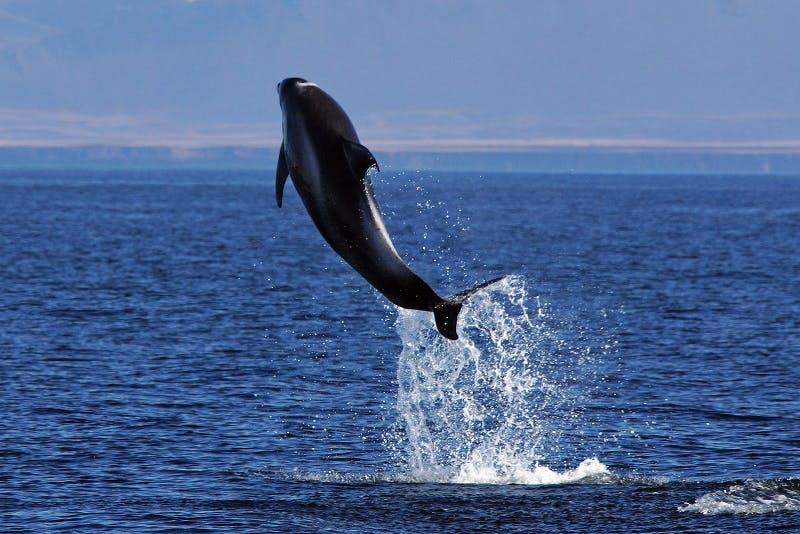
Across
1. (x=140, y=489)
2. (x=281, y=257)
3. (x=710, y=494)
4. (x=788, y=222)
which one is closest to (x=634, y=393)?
(x=710, y=494)

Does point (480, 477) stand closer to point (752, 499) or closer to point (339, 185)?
point (752, 499)

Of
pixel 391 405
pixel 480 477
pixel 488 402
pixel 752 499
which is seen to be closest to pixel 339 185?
pixel 480 477

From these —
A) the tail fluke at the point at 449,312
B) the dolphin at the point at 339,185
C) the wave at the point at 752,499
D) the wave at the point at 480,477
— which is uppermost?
the dolphin at the point at 339,185

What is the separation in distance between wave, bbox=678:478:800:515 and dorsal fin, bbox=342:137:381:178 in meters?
11.7

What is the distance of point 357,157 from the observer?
20.0 m

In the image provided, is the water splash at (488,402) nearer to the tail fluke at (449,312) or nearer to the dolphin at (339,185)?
the tail fluke at (449,312)

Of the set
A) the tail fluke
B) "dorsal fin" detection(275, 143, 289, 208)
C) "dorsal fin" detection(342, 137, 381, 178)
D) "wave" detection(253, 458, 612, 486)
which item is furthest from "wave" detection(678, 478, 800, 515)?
"dorsal fin" detection(342, 137, 381, 178)

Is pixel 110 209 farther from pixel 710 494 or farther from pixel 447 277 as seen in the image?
pixel 710 494

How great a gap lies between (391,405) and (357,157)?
67.7 ft

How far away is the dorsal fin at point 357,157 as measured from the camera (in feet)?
65.2

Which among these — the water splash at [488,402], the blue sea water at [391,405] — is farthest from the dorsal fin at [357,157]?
the blue sea water at [391,405]

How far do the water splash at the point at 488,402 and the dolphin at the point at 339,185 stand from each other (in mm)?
5977

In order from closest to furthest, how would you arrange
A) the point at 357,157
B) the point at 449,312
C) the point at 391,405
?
the point at 357,157 < the point at 449,312 < the point at 391,405

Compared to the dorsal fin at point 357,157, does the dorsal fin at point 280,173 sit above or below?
below
